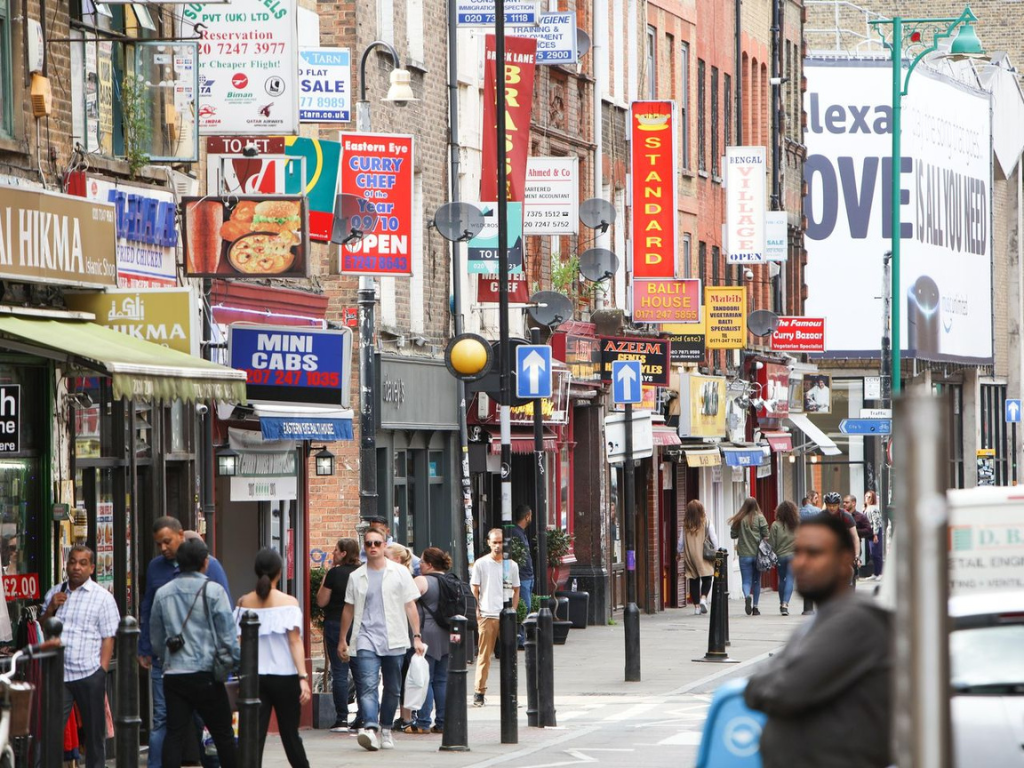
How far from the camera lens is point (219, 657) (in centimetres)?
1329

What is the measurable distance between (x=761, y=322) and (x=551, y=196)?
1518cm

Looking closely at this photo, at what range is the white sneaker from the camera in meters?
17.3

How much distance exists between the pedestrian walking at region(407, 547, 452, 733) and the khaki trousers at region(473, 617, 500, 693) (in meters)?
2.02

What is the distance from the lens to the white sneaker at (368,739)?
17.3 meters

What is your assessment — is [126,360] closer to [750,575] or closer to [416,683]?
[416,683]

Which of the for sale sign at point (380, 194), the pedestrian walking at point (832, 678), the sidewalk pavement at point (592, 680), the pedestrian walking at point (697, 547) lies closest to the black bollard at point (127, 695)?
the sidewalk pavement at point (592, 680)

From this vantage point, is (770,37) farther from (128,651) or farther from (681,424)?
(128,651)

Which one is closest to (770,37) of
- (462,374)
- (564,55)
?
(564,55)

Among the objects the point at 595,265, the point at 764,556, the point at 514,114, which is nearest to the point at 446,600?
the point at 514,114

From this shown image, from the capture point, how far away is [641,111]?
3462 centimetres

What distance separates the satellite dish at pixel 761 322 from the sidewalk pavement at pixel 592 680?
21.3 ft

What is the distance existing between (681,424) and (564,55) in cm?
1145

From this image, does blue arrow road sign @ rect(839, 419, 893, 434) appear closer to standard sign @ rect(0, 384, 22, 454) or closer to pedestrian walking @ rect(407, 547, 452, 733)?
pedestrian walking @ rect(407, 547, 452, 733)

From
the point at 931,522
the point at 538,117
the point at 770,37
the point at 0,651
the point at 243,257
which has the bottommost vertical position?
the point at 0,651
